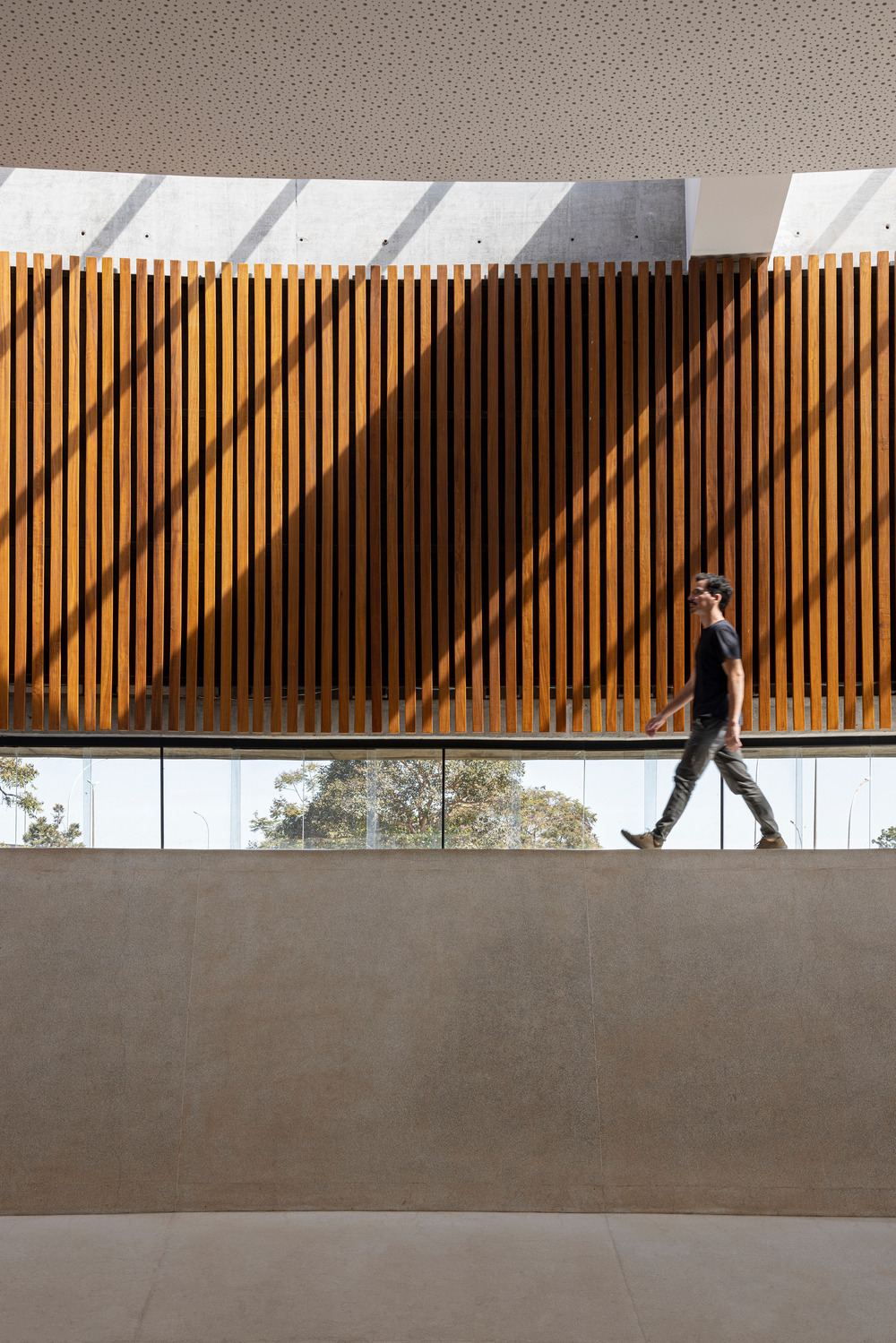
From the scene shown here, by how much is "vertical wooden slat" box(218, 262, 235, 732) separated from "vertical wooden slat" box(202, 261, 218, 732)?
0.14 feet

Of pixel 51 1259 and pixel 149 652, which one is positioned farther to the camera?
pixel 149 652

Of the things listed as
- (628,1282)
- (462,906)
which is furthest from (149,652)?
(628,1282)

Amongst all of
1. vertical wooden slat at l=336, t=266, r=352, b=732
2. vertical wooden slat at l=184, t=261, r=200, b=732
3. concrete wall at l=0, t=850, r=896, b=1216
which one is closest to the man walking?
concrete wall at l=0, t=850, r=896, b=1216

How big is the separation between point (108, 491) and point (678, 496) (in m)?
3.34

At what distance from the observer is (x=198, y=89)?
3936 millimetres

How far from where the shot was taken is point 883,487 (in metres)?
5.77

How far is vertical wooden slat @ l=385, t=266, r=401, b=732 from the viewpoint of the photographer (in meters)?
5.71

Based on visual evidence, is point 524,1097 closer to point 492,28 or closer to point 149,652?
point 149,652

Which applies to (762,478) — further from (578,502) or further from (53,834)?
(53,834)

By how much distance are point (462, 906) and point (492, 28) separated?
3.52 m

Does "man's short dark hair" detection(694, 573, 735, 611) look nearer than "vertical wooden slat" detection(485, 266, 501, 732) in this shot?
Yes

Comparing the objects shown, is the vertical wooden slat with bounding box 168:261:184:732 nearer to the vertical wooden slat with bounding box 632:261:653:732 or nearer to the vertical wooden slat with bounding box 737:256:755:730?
the vertical wooden slat with bounding box 632:261:653:732

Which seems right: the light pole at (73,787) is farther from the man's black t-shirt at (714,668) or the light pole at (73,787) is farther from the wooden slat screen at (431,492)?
the man's black t-shirt at (714,668)

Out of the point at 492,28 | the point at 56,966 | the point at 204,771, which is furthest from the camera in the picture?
the point at 204,771
